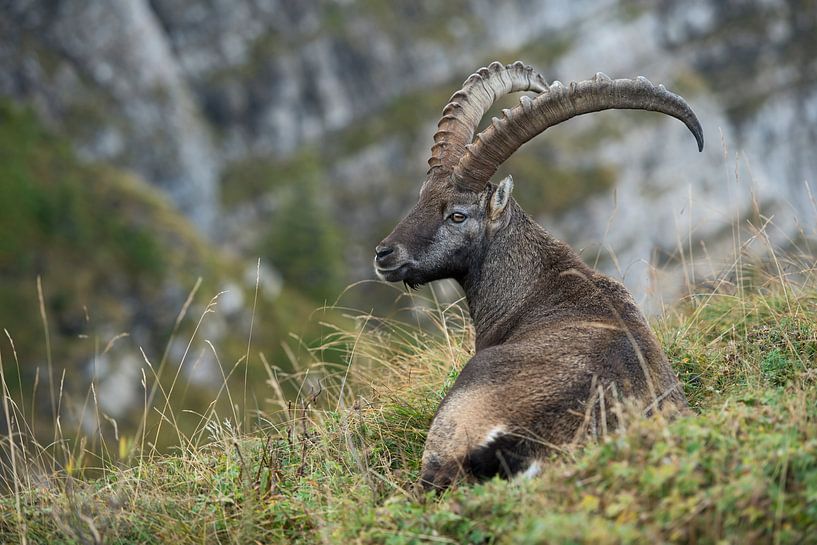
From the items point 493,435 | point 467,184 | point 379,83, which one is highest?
point 379,83

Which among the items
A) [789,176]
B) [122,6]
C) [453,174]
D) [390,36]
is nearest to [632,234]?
[789,176]

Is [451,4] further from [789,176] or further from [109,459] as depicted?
[109,459]

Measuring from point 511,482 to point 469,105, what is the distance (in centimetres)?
498

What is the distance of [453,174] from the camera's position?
894cm

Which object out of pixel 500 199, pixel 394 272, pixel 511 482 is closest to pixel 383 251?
pixel 394 272

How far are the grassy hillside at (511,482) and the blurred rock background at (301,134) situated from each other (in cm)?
7863

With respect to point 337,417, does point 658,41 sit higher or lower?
higher

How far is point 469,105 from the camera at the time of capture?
9.52 metres

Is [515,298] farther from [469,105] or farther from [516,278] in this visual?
[469,105]

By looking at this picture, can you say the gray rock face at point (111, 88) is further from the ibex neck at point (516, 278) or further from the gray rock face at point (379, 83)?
the ibex neck at point (516, 278)

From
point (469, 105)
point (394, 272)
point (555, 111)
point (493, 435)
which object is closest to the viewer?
point (493, 435)

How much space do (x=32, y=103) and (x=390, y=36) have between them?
254ft

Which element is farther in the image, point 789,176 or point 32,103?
point 789,176

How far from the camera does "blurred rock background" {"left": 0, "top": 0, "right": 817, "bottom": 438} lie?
94.7 metres
